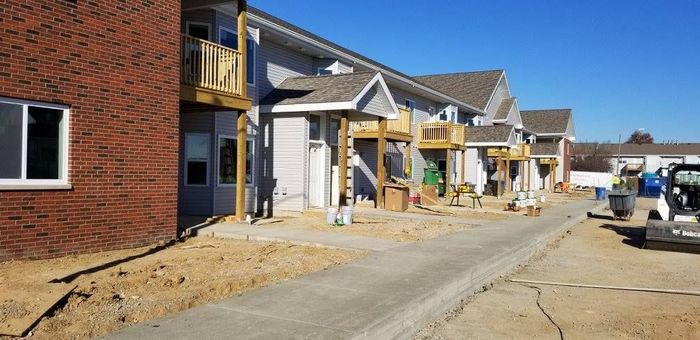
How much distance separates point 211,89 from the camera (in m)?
12.5

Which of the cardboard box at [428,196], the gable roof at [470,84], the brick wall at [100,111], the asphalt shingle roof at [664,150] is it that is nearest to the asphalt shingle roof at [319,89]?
the brick wall at [100,111]

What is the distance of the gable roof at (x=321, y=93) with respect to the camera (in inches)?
645

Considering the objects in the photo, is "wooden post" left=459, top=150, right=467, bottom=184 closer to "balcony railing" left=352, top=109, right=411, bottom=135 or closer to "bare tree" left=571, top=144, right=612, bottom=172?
"balcony railing" left=352, top=109, right=411, bottom=135

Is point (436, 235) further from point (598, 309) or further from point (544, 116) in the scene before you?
point (544, 116)

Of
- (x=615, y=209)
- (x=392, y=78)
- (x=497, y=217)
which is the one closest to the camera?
(x=497, y=217)

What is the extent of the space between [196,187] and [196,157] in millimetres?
839


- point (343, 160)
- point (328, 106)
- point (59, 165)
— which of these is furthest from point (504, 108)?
point (59, 165)

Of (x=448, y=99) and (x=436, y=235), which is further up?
(x=448, y=99)

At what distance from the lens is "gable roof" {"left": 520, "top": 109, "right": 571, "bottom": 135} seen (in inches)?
2133

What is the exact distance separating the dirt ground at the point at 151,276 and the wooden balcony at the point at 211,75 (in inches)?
131

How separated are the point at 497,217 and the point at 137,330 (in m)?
15.7

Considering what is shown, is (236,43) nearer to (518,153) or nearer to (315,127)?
(315,127)

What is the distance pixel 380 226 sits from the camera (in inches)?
567

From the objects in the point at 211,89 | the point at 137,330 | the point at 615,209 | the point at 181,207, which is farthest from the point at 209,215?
the point at 615,209
